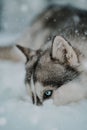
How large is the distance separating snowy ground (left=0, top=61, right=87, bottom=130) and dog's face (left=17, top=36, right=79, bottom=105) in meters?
0.03

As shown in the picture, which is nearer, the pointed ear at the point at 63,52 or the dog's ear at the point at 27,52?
the pointed ear at the point at 63,52

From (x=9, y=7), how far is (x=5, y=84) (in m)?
0.40

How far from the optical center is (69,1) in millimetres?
1410

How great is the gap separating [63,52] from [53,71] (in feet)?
0.19

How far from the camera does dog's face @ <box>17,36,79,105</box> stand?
A: 40.0 inches

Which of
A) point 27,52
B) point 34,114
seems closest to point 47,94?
point 34,114

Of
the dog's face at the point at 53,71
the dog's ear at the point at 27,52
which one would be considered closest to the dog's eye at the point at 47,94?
the dog's face at the point at 53,71

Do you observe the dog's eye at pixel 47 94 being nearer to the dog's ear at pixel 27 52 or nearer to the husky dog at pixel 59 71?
the husky dog at pixel 59 71

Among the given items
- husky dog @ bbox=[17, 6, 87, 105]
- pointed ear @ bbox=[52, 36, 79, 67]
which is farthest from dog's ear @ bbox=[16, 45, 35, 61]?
pointed ear @ bbox=[52, 36, 79, 67]

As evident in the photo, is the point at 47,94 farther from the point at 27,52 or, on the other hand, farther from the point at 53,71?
the point at 27,52

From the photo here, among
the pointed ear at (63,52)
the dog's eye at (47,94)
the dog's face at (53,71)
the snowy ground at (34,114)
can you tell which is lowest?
the snowy ground at (34,114)

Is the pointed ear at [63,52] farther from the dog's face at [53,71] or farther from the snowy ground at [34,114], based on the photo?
the snowy ground at [34,114]

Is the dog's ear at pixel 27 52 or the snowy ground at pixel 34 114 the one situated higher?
the dog's ear at pixel 27 52

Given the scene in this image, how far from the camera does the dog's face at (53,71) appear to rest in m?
1.02
